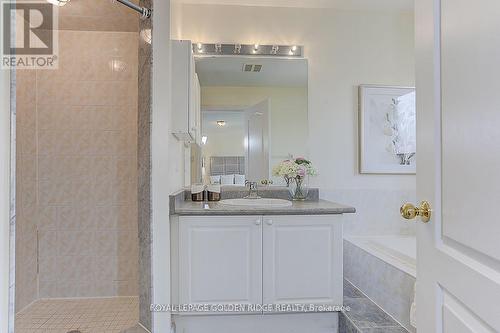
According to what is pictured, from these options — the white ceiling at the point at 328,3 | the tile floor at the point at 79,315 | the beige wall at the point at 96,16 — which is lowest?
the tile floor at the point at 79,315

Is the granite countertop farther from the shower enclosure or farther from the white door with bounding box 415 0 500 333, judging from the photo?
the white door with bounding box 415 0 500 333

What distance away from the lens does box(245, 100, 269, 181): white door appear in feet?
8.86

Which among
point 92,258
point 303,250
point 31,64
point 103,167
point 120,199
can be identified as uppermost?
point 31,64

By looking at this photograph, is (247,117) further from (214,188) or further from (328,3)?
(328,3)

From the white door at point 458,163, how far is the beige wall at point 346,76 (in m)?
1.83

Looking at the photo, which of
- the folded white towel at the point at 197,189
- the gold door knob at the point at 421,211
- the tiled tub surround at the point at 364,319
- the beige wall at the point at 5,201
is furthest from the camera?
the folded white towel at the point at 197,189

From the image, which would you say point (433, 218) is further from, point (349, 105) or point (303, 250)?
point (349, 105)

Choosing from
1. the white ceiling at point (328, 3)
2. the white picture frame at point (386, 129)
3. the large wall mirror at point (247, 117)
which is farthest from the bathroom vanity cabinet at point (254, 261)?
the white ceiling at point (328, 3)

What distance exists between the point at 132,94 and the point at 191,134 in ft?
2.40

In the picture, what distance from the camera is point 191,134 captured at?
7.41ft

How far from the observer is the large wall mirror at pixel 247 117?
2.70 meters

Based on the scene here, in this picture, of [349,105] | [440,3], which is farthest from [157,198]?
[349,105]

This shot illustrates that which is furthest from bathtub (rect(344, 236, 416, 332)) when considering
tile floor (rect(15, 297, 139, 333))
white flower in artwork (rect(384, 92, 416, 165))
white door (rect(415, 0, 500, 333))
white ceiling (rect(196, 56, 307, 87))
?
tile floor (rect(15, 297, 139, 333))

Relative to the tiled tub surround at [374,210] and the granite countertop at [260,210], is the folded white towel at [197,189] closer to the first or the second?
the granite countertop at [260,210]
